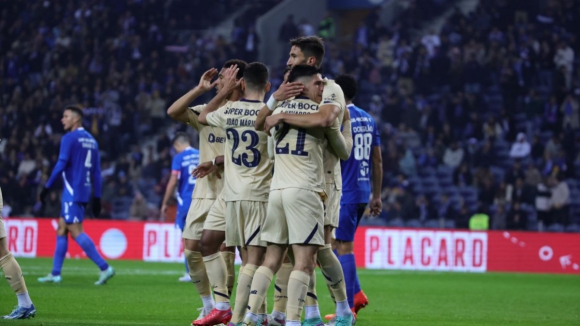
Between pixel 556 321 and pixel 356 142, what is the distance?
114 inches

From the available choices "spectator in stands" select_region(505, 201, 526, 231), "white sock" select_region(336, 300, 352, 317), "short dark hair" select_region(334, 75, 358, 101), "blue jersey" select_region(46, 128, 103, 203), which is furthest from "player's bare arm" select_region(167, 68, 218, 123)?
"spectator in stands" select_region(505, 201, 526, 231)

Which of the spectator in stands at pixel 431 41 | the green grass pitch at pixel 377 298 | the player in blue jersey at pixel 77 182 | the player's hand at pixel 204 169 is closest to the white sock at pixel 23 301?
the green grass pitch at pixel 377 298

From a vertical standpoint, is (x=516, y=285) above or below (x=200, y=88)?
below

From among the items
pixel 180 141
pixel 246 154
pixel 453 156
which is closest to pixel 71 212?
pixel 180 141

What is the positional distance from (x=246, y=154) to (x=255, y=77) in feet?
2.19

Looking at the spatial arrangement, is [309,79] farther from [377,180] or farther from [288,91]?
[377,180]

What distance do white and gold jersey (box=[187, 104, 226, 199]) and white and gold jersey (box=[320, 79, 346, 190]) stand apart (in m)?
1.23

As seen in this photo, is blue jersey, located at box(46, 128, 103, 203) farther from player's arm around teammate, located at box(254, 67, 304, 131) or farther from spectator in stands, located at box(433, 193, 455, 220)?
spectator in stands, located at box(433, 193, 455, 220)

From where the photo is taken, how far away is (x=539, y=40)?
26516 millimetres

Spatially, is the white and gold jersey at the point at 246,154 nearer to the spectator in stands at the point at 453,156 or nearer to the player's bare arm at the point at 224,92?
the player's bare arm at the point at 224,92

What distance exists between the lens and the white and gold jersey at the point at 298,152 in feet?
24.5

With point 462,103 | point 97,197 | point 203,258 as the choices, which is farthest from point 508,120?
point 203,258

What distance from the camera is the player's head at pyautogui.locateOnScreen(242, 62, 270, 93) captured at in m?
7.98

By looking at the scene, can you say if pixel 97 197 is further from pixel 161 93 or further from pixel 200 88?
pixel 161 93
